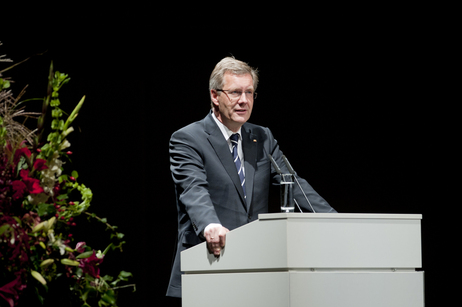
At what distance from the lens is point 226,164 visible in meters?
2.47

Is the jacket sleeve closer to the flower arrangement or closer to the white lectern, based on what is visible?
the white lectern

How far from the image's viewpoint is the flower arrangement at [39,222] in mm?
1076

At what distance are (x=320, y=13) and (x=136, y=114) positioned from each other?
55.8 inches

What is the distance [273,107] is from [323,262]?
7.34ft

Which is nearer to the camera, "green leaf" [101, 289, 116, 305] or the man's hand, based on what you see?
"green leaf" [101, 289, 116, 305]

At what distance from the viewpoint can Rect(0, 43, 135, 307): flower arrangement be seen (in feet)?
3.53

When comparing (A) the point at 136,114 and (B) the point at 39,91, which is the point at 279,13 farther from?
(B) the point at 39,91

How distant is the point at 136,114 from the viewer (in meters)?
3.84

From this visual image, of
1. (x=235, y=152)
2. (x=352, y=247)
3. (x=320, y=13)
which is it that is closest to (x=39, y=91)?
(x=235, y=152)

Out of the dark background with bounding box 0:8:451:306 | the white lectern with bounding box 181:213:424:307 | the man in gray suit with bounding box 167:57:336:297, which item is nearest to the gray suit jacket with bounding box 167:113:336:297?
the man in gray suit with bounding box 167:57:336:297

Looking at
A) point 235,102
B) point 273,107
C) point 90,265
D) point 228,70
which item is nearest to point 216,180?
point 235,102

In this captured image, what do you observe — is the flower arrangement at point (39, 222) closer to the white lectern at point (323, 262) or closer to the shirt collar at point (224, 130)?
the white lectern at point (323, 262)

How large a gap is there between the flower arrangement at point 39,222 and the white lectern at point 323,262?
0.75 m

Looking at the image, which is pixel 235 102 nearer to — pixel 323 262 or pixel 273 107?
pixel 323 262
